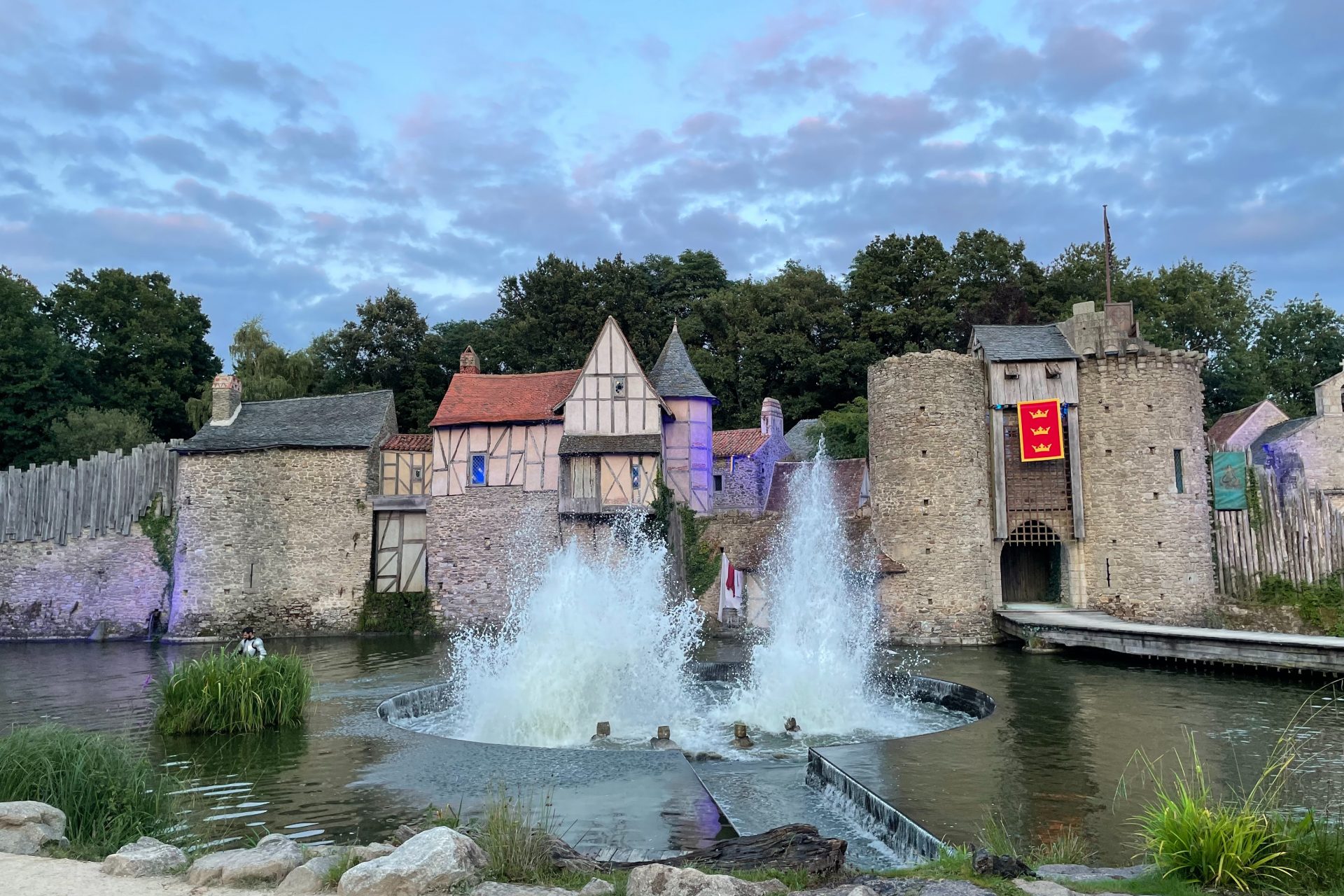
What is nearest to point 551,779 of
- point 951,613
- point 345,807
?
point 345,807

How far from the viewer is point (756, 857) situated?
6.14 m

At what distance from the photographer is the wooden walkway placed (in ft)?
52.5

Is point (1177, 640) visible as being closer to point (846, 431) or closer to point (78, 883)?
point (78, 883)

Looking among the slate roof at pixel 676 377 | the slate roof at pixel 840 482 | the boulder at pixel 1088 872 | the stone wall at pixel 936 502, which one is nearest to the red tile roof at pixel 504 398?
the slate roof at pixel 676 377

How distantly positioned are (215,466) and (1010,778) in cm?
2406

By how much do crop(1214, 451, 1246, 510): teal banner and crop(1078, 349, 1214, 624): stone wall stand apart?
2.80ft

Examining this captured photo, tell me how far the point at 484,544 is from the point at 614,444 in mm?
5043

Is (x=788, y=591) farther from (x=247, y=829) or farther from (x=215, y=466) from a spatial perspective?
(x=215, y=466)

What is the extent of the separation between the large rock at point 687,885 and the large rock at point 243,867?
217 centimetres

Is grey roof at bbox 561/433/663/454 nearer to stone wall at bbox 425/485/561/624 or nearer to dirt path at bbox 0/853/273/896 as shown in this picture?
stone wall at bbox 425/485/561/624

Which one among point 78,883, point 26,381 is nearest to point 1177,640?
point 78,883

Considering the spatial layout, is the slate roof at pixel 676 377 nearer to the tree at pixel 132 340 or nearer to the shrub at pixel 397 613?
the shrub at pixel 397 613

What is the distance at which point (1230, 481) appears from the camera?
22094 mm

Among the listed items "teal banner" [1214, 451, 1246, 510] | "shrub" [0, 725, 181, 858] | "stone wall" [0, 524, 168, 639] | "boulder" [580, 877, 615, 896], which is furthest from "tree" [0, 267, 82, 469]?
"teal banner" [1214, 451, 1246, 510]
